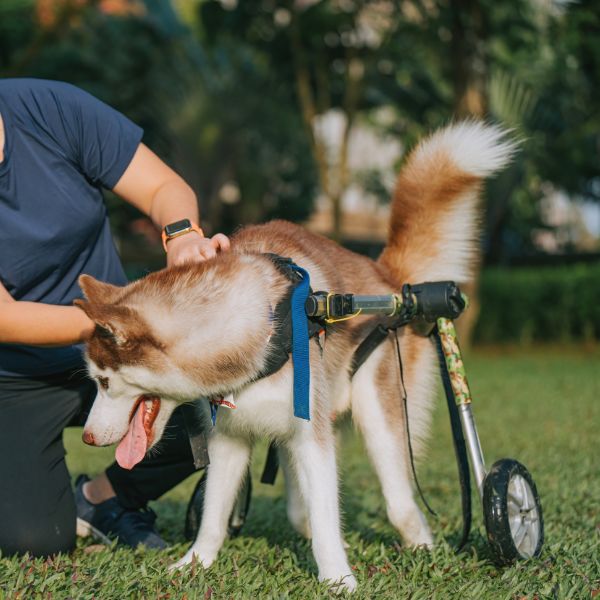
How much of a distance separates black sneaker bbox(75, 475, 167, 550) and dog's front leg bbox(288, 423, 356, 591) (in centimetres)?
86

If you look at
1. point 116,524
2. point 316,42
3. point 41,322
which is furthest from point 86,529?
point 316,42

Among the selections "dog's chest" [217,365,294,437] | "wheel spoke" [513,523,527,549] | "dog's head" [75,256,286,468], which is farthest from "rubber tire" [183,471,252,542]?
"wheel spoke" [513,523,527,549]

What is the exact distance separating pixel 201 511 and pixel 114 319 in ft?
4.23

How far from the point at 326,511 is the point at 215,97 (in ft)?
44.0

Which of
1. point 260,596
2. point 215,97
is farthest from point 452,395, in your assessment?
point 215,97

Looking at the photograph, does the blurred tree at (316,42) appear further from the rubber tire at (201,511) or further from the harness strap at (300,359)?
the harness strap at (300,359)

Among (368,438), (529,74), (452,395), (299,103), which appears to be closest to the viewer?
(452,395)

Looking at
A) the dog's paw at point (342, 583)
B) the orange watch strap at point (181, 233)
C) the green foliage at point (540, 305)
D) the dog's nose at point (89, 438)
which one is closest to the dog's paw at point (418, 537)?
the dog's paw at point (342, 583)

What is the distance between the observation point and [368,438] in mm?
3354

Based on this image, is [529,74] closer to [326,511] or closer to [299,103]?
[299,103]

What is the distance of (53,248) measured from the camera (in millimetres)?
3162

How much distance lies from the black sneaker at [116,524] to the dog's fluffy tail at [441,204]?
1475 millimetres

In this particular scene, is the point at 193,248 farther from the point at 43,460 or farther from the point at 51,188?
the point at 43,460

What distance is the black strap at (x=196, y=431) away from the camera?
3053 millimetres
